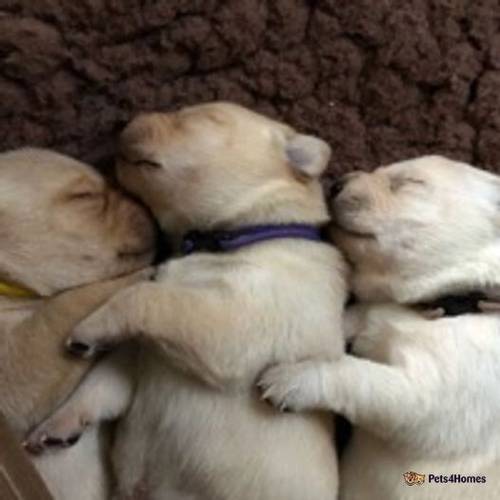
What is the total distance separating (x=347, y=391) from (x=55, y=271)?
844 millimetres

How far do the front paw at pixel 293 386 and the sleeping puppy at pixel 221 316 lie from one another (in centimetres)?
4

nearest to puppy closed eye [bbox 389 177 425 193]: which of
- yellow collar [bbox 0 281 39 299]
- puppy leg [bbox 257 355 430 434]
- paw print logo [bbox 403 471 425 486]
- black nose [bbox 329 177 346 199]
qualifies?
black nose [bbox 329 177 346 199]

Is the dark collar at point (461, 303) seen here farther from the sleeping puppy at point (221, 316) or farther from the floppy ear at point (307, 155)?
the floppy ear at point (307, 155)

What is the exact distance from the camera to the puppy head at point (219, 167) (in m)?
3.26

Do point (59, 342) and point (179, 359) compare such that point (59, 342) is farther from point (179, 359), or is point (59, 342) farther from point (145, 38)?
point (145, 38)

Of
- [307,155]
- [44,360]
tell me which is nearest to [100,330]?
[44,360]

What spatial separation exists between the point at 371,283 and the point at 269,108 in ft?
1.99

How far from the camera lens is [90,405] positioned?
318cm

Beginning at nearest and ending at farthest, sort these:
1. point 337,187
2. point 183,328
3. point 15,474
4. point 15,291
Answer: point 15,474 → point 183,328 → point 15,291 → point 337,187

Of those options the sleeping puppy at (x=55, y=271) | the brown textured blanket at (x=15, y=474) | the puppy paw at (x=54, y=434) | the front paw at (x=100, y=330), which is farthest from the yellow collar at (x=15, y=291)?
the brown textured blanket at (x=15, y=474)

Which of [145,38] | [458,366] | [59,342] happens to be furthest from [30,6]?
[458,366]

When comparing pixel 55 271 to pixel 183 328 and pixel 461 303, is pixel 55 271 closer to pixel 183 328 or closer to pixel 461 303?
pixel 183 328

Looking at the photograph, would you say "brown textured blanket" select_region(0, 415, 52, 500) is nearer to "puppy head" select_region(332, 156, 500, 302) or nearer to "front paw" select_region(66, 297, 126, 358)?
"front paw" select_region(66, 297, 126, 358)

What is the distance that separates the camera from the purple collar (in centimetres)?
330
